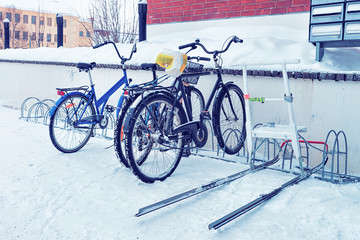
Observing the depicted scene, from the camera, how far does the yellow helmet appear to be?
369 centimetres

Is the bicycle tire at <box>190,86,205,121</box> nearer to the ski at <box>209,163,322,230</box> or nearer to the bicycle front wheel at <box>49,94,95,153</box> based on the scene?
the bicycle front wheel at <box>49,94,95,153</box>

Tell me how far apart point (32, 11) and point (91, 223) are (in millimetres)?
56794

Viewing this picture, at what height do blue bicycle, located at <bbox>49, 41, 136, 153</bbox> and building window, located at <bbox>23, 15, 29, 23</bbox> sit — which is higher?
building window, located at <bbox>23, 15, 29, 23</bbox>

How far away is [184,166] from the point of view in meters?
4.25

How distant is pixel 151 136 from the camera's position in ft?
12.2

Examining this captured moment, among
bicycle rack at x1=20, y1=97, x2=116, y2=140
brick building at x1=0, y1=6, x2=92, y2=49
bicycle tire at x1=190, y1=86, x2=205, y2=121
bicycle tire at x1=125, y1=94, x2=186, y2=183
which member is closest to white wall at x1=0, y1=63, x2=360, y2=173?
bicycle tire at x1=190, y1=86, x2=205, y2=121

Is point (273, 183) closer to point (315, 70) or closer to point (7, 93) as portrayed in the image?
point (315, 70)

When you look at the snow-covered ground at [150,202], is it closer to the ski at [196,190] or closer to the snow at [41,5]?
the ski at [196,190]

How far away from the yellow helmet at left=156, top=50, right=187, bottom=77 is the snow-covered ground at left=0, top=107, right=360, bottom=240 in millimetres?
1053

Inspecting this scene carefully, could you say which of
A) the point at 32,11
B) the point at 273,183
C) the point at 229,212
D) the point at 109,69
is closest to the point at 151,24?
the point at 109,69

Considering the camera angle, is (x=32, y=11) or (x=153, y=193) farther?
(x=32, y=11)

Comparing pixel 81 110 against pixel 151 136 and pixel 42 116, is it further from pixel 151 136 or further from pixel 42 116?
pixel 42 116

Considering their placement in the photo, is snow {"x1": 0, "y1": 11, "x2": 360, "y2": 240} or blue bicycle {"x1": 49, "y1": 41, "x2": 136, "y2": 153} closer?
snow {"x1": 0, "y1": 11, "x2": 360, "y2": 240}

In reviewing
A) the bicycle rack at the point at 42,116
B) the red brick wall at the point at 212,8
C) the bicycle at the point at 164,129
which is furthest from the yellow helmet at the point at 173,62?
the red brick wall at the point at 212,8
